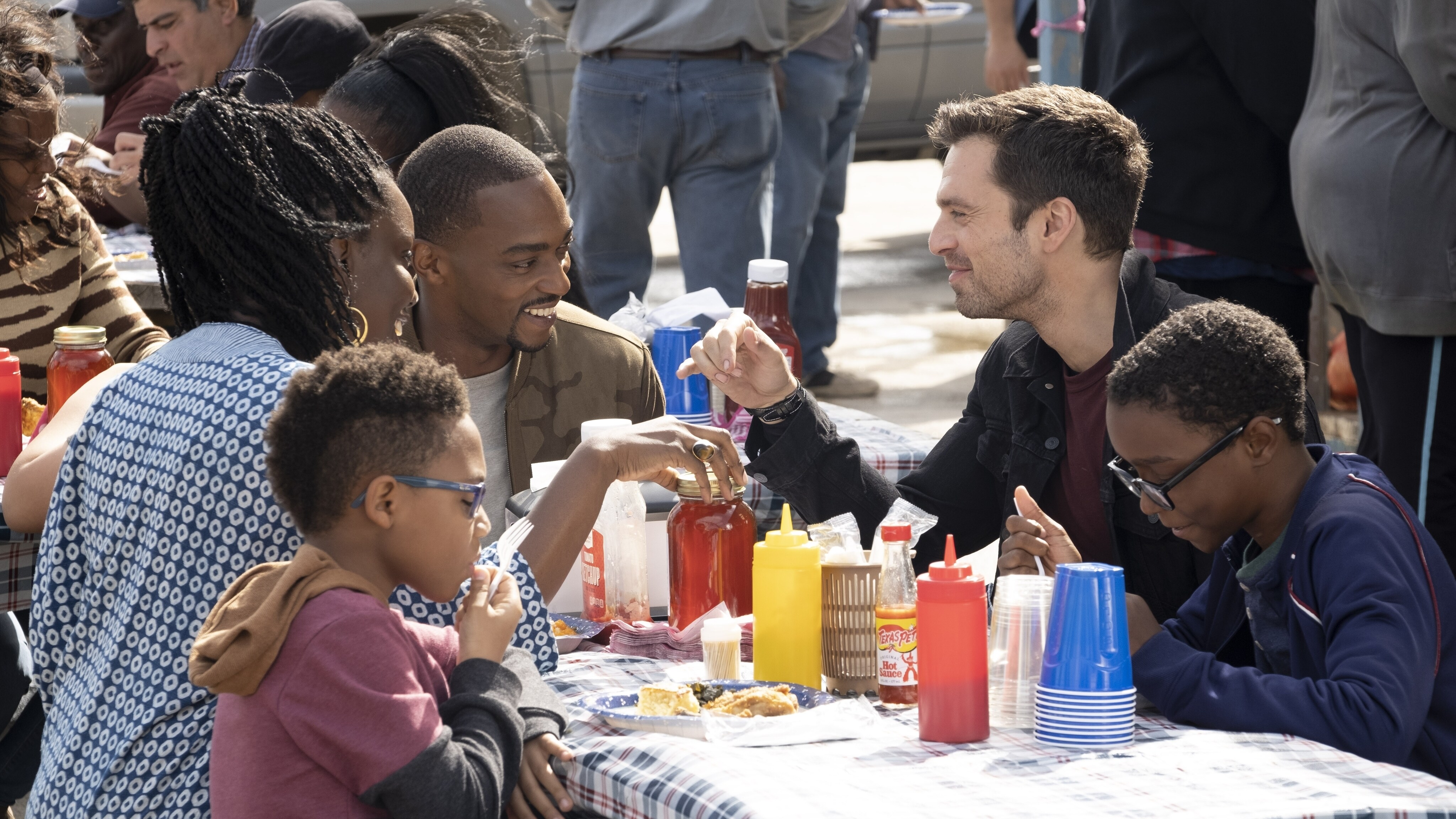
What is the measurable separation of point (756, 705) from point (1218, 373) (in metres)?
0.79

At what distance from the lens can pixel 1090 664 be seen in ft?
6.25

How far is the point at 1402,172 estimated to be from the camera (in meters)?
3.54

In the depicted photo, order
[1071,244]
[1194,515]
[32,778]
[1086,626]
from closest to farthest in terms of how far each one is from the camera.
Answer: [1086,626]
[1194,515]
[1071,244]
[32,778]

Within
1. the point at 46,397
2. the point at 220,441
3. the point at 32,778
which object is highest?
the point at 220,441

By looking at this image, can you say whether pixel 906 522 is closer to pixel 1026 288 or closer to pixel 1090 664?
pixel 1090 664

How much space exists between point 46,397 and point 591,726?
2277 mm

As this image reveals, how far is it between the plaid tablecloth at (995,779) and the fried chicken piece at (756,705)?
0.30ft

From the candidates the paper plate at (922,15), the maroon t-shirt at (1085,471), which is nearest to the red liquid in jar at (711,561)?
the maroon t-shirt at (1085,471)

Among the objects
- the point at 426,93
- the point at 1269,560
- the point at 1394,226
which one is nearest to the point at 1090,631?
the point at 1269,560

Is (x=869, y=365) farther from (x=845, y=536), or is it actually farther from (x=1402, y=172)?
(x=845, y=536)

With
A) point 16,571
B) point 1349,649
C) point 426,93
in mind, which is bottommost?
point 16,571

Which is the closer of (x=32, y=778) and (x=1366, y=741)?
(x=1366, y=741)

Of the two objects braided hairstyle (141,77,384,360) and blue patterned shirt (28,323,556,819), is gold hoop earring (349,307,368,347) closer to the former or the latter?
braided hairstyle (141,77,384,360)

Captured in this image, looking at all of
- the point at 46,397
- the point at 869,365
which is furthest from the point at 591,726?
the point at 869,365
